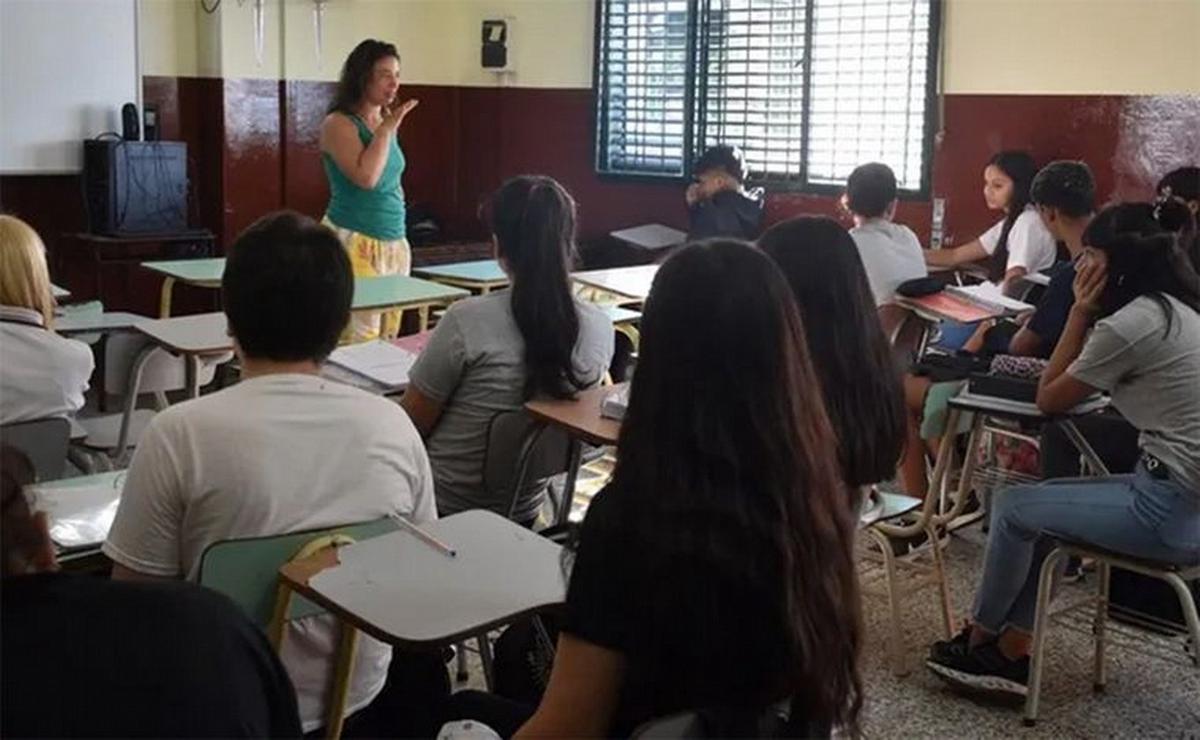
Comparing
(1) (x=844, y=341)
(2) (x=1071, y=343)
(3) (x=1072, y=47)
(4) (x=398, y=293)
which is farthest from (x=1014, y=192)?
(1) (x=844, y=341)

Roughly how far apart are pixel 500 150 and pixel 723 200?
2.27 meters

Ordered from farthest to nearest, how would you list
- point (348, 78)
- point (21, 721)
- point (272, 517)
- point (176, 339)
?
point (348, 78) → point (176, 339) → point (272, 517) → point (21, 721)

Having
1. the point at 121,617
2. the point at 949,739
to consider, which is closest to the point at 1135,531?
the point at 949,739

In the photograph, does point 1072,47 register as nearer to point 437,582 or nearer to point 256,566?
point 437,582

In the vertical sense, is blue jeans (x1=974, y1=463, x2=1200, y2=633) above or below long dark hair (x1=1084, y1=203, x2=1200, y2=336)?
below

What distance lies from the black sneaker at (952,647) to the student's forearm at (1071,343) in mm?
652

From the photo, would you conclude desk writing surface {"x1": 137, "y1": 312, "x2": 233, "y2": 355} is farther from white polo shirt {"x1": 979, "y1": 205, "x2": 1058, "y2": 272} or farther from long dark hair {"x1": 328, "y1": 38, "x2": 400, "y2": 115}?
white polo shirt {"x1": 979, "y1": 205, "x2": 1058, "y2": 272}

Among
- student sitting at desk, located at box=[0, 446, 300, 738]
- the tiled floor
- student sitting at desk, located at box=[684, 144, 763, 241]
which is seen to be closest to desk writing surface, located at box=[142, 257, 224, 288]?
the tiled floor

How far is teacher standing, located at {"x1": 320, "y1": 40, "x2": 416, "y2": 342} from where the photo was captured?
14.9 ft

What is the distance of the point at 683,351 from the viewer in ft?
4.66

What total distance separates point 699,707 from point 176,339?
2483 millimetres

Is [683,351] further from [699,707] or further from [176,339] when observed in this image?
[176,339]

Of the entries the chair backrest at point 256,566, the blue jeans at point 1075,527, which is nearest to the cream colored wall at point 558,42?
the blue jeans at point 1075,527

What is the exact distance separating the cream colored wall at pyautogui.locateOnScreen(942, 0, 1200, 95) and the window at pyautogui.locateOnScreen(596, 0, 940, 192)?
0.18 meters
